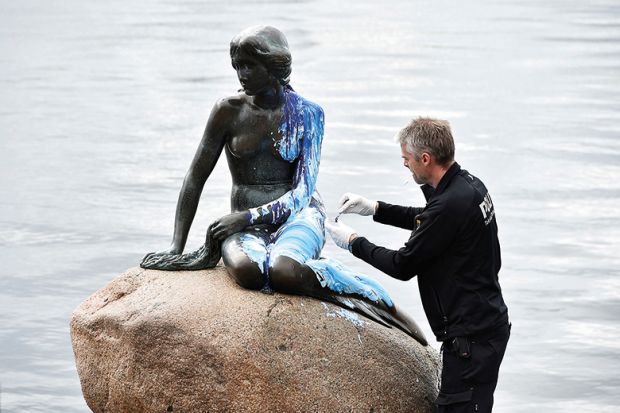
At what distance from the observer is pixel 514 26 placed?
2666 centimetres

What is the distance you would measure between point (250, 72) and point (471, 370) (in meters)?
2.02

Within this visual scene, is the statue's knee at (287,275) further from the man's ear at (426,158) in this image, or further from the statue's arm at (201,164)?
the man's ear at (426,158)

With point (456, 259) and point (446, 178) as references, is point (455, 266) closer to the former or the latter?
point (456, 259)

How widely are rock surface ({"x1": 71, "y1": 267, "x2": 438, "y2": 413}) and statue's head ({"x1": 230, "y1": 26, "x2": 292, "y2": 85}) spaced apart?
1.20 m

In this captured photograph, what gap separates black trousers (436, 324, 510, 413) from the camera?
678cm

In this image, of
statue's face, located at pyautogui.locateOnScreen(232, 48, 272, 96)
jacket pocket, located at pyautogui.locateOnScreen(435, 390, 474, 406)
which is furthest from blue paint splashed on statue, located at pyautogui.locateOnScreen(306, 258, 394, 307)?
statue's face, located at pyautogui.locateOnScreen(232, 48, 272, 96)

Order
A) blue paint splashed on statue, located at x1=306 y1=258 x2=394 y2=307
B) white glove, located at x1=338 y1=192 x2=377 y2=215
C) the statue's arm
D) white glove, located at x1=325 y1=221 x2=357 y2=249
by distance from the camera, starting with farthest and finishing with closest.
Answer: the statue's arm → white glove, located at x1=338 y1=192 x2=377 y2=215 → blue paint splashed on statue, located at x1=306 y1=258 x2=394 y2=307 → white glove, located at x1=325 y1=221 x2=357 y2=249

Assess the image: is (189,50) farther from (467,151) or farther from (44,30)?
(467,151)

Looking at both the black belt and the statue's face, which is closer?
the black belt

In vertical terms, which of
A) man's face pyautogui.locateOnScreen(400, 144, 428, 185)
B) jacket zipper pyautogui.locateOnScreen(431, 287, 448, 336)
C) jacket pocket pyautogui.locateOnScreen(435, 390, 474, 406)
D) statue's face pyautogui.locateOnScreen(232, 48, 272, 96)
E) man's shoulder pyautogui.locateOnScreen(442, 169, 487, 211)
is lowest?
jacket pocket pyautogui.locateOnScreen(435, 390, 474, 406)

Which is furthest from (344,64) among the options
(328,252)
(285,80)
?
(285,80)

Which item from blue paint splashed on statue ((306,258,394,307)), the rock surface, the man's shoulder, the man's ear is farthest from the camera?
blue paint splashed on statue ((306,258,394,307))

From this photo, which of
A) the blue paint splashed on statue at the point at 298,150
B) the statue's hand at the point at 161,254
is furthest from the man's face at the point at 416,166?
the statue's hand at the point at 161,254

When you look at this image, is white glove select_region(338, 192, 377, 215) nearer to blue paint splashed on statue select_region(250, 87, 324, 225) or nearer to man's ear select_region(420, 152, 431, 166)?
blue paint splashed on statue select_region(250, 87, 324, 225)
